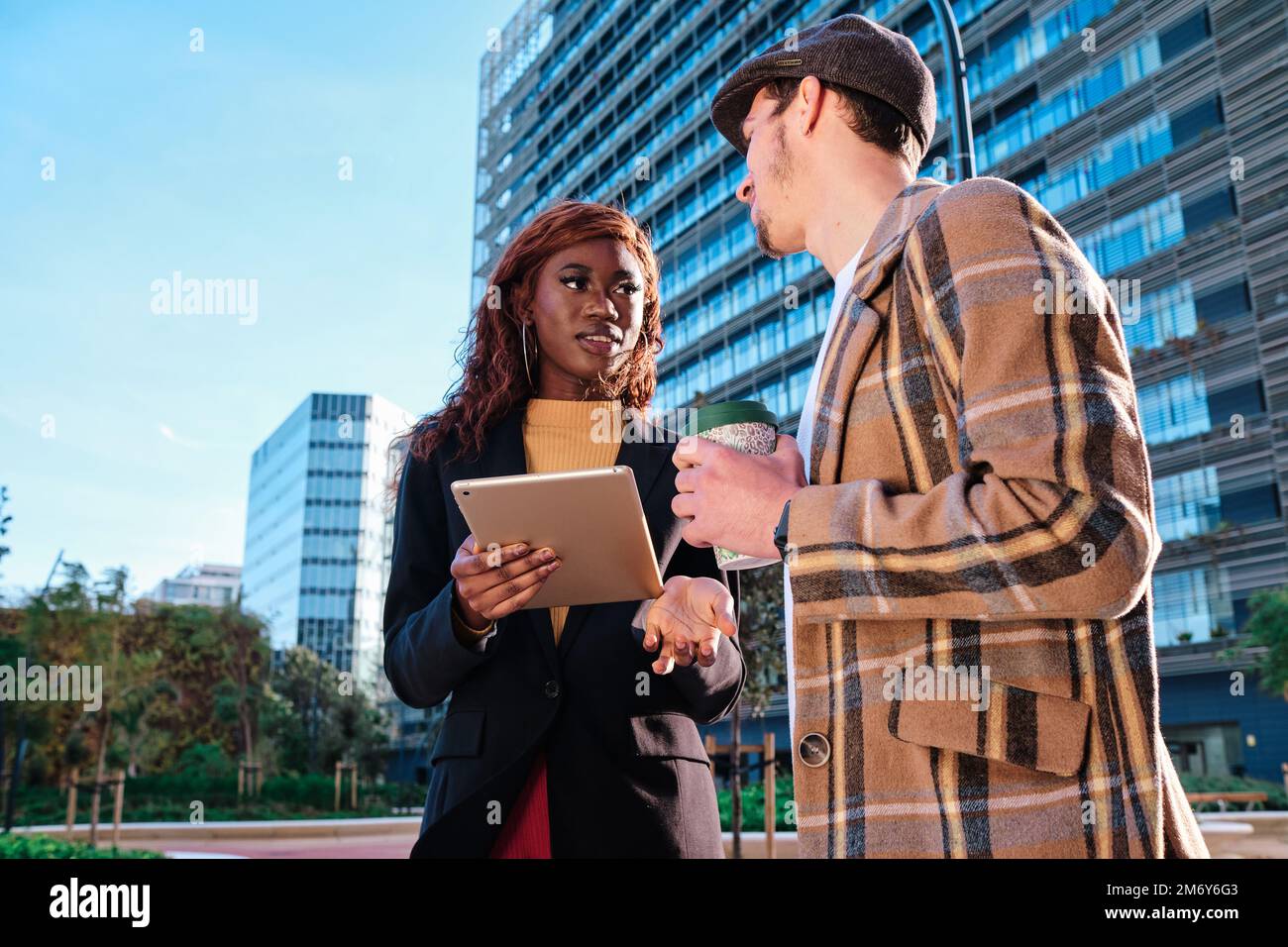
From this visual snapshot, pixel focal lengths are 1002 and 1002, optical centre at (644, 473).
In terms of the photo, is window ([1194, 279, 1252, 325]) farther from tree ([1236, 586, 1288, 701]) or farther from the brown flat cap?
the brown flat cap

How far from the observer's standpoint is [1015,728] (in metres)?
1.44

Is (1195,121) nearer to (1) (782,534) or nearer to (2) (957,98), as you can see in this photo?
(2) (957,98)

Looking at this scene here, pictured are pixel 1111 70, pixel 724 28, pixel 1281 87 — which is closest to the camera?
pixel 1281 87

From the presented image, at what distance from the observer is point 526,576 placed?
2.09 m

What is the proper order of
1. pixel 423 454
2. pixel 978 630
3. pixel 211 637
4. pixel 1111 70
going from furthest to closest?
1. pixel 211 637
2. pixel 1111 70
3. pixel 423 454
4. pixel 978 630

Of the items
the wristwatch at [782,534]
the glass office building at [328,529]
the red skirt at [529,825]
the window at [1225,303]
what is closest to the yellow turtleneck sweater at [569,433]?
the red skirt at [529,825]

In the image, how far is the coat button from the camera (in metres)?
1.59

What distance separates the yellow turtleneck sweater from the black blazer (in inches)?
14.8

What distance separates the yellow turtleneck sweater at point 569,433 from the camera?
2818mm

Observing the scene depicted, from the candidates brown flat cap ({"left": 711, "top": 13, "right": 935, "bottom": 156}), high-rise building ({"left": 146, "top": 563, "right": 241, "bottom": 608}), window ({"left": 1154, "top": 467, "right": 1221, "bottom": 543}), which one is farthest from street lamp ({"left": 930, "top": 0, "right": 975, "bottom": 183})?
high-rise building ({"left": 146, "top": 563, "right": 241, "bottom": 608})

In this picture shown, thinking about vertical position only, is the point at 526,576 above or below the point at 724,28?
below
